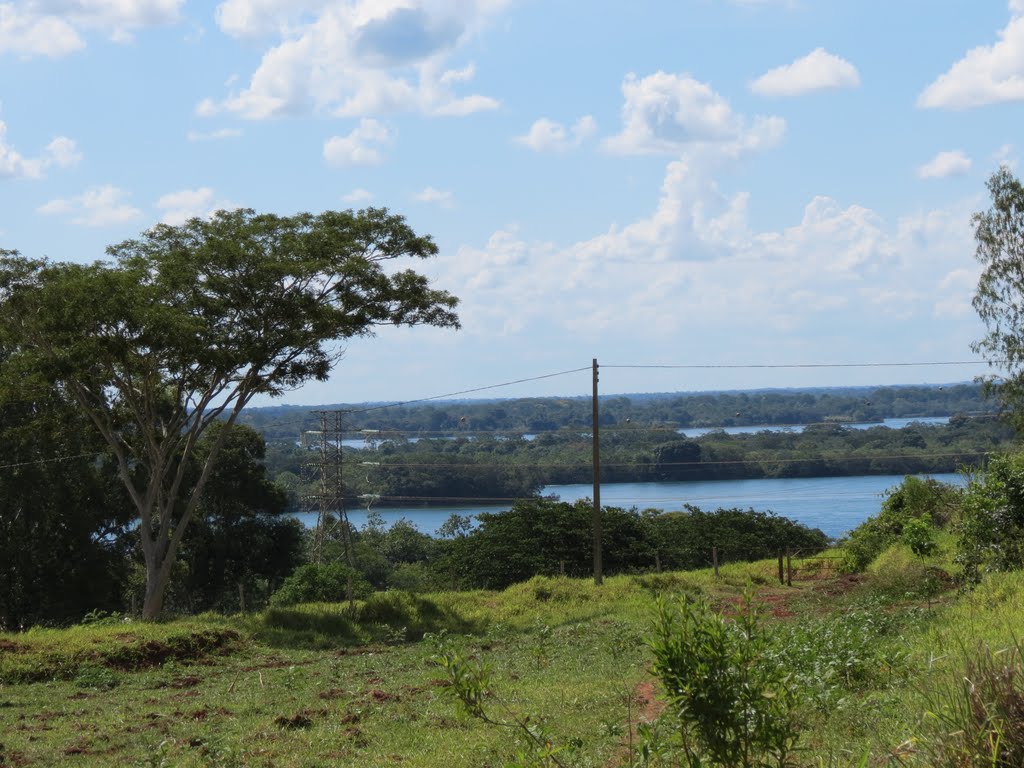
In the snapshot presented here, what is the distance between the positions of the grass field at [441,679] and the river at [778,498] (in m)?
34.5

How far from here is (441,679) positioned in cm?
1149

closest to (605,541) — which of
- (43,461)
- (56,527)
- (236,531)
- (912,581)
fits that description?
(236,531)

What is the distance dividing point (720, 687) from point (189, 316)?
18.0 metres

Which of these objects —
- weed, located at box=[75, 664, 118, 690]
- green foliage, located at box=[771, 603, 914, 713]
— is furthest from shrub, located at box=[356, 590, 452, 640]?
green foliage, located at box=[771, 603, 914, 713]

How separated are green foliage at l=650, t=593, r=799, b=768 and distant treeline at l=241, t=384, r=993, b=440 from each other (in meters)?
75.7

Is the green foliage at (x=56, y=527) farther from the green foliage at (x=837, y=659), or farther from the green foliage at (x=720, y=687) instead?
the green foliage at (x=720, y=687)

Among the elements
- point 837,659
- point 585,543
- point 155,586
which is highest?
point 837,659

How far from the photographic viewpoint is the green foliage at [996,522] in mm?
14828

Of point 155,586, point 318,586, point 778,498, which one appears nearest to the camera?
point 155,586

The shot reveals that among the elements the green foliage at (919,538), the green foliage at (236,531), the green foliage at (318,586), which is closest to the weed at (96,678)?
the green foliage at (318,586)

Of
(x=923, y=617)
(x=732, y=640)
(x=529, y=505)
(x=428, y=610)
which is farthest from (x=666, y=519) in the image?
(x=732, y=640)

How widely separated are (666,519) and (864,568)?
14420 millimetres

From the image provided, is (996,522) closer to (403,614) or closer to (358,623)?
(403,614)

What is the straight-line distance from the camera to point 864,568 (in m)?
25.7
